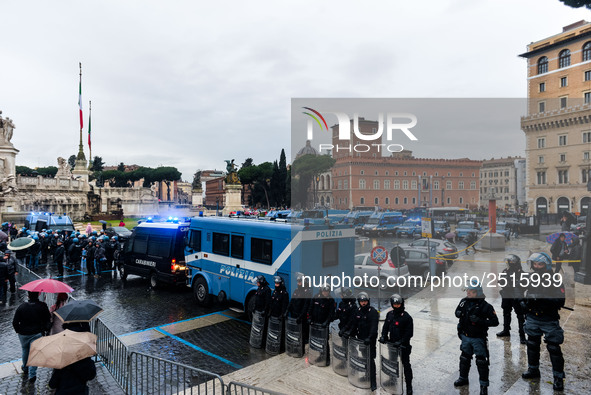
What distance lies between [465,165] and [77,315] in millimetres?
8492

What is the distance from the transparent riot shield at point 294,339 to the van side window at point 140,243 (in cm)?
867

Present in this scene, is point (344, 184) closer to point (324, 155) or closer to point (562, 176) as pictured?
point (324, 155)

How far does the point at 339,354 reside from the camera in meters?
7.08

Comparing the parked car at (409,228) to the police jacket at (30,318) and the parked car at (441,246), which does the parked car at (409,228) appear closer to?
the parked car at (441,246)

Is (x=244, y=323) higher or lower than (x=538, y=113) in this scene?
lower

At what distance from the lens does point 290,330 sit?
8000 millimetres

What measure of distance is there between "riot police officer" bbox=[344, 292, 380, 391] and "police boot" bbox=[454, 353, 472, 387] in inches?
53.9

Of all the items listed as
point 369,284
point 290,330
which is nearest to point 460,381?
point 290,330

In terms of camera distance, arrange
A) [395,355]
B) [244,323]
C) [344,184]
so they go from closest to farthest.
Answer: [395,355] → [344,184] → [244,323]

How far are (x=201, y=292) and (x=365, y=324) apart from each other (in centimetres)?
684

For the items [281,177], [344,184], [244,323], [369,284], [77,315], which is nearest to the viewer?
[77,315]

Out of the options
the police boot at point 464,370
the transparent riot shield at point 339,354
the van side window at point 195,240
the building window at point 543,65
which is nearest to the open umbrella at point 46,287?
the transparent riot shield at point 339,354

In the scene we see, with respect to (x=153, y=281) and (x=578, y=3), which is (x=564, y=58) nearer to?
(x=578, y=3)

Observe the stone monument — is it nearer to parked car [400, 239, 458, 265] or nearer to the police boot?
parked car [400, 239, 458, 265]
